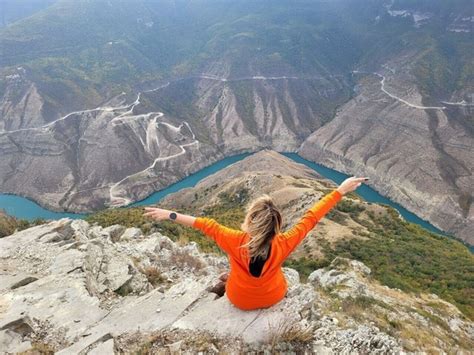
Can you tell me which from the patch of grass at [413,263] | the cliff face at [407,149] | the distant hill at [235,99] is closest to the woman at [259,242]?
the patch of grass at [413,263]

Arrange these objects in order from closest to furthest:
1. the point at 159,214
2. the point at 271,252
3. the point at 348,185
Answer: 1. the point at 271,252
2. the point at 159,214
3. the point at 348,185

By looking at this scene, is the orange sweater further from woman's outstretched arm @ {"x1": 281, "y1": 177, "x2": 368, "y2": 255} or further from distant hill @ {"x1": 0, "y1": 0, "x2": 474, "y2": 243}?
distant hill @ {"x1": 0, "y1": 0, "x2": 474, "y2": 243}

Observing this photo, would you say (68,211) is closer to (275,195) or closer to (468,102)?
(275,195)

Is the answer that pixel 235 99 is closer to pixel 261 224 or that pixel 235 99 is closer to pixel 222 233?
pixel 222 233

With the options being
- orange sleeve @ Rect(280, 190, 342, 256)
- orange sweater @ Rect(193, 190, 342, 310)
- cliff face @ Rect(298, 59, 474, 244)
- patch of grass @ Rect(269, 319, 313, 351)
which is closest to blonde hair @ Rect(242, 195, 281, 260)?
orange sweater @ Rect(193, 190, 342, 310)

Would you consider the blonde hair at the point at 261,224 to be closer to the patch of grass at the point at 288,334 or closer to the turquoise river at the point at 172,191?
the patch of grass at the point at 288,334

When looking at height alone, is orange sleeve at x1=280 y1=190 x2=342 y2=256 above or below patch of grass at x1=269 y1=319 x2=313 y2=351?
above

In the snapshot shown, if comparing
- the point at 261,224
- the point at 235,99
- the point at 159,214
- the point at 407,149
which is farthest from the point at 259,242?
the point at 235,99

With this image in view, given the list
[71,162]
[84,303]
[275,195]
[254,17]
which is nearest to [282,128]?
[71,162]
